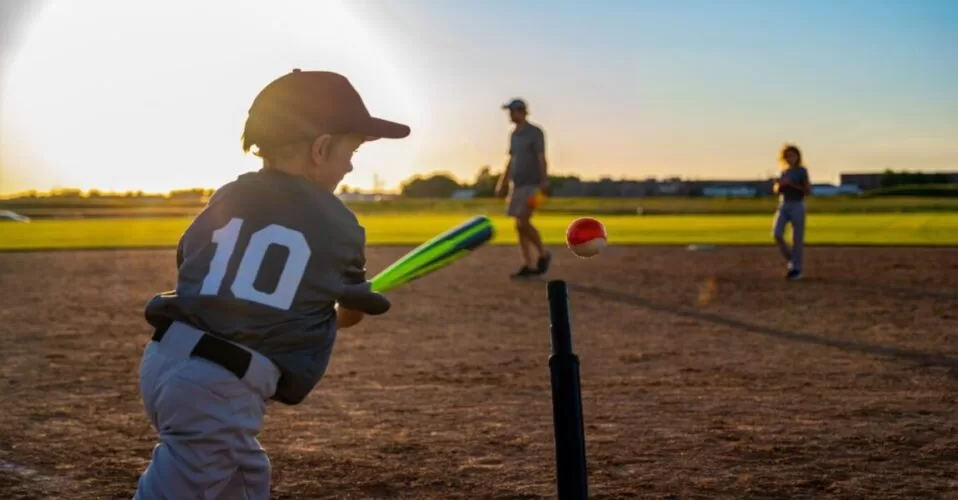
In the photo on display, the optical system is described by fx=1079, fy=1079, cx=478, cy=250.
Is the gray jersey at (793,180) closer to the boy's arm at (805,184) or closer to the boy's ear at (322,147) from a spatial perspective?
the boy's arm at (805,184)

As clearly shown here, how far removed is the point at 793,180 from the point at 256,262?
11.0 m

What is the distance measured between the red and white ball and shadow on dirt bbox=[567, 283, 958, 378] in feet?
13.1

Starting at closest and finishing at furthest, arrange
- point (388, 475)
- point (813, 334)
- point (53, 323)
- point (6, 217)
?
point (388, 475), point (813, 334), point (53, 323), point (6, 217)

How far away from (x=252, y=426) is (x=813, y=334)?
640cm

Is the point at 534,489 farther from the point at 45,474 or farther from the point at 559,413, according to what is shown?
the point at 45,474

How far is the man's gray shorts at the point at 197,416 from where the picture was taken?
111 inches

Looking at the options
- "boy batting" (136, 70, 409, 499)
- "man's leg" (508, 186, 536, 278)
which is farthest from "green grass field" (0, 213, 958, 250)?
"boy batting" (136, 70, 409, 499)

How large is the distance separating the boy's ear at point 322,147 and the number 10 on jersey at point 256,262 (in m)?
0.29

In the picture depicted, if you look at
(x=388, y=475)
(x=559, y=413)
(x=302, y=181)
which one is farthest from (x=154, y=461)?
(x=388, y=475)

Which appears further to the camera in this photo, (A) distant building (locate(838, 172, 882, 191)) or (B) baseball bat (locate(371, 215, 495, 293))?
(A) distant building (locate(838, 172, 882, 191))

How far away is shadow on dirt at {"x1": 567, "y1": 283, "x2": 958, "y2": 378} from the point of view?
279 inches

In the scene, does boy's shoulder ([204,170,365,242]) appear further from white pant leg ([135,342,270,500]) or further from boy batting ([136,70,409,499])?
white pant leg ([135,342,270,500])

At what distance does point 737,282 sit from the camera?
41.7 ft

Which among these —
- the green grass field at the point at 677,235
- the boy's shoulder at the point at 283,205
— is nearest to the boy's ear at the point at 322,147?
the boy's shoulder at the point at 283,205
